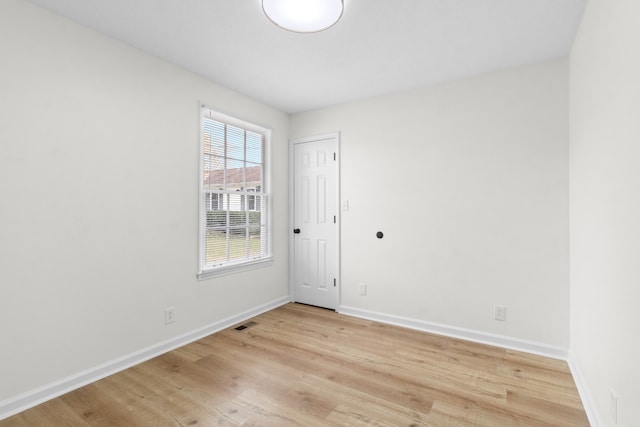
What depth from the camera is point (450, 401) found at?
1.96 metres

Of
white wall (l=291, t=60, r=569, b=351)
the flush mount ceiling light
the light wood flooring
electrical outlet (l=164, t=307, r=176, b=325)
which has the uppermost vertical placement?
the flush mount ceiling light

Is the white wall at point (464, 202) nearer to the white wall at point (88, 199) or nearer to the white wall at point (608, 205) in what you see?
the white wall at point (608, 205)

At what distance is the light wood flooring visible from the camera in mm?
1793

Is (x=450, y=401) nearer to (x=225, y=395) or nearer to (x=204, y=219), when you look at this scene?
(x=225, y=395)

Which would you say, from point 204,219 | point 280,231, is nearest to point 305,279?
point 280,231

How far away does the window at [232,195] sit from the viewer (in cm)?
308

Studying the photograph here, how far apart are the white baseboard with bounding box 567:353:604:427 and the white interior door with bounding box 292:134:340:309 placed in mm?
2270

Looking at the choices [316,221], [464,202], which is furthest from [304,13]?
[316,221]

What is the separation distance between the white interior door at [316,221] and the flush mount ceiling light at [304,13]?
68.5 inches

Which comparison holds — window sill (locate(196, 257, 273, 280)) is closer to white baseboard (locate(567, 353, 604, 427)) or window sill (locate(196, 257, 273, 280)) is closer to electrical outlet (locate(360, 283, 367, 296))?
electrical outlet (locate(360, 283, 367, 296))

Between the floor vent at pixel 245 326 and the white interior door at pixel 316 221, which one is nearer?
the floor vent at pixel 245 326

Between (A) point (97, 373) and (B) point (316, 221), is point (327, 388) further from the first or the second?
(B) point (316, 221)

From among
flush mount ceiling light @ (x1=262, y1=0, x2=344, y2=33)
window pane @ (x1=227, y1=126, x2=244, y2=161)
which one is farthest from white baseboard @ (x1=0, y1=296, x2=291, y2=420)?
flush mount ceiling light @ (x1=262, y1=0, x2=344, y2=33)

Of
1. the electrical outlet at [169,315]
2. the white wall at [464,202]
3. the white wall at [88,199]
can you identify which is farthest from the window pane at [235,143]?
the electrical outlet at [169,315]
